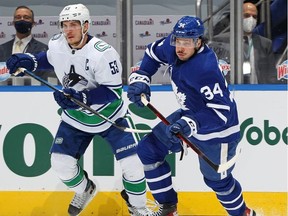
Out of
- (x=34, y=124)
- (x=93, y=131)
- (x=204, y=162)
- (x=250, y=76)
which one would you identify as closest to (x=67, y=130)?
(x=93, y=131)

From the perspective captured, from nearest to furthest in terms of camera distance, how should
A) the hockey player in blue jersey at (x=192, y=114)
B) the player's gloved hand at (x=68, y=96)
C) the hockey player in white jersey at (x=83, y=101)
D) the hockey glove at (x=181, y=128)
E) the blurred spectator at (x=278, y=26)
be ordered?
the hockey glove at (x=181, y=128), the hockey player in blue jersey at (x=192, y=114), the player's gloved hand at (x=68, y=96), the hockey player in white jersey at (x=83, y=101), the blurred spectator at (x=278, y=26)

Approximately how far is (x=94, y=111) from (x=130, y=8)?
899mm

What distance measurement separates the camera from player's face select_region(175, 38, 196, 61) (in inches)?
180

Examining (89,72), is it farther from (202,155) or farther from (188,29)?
(202,155)

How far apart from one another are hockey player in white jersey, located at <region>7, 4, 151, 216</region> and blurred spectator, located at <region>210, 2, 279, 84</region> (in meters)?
0.81

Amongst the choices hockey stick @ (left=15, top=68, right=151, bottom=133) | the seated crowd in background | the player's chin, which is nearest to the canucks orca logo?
hockey stick @ (left=15, top=68, right=151, bottom=133)

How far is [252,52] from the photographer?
5562 mm

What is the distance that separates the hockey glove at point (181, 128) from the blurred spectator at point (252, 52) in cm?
111

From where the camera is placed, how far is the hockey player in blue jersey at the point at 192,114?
4.57 metres

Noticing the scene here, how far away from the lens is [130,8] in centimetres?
555

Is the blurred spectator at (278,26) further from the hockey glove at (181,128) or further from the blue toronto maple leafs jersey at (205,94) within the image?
the hockey glove at (181,128)

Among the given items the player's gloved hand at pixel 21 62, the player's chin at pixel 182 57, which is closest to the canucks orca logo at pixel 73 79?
the player's gloved hand at pixel 21 62

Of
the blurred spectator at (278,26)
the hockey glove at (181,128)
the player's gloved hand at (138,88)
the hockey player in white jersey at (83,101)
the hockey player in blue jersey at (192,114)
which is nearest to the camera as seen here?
the hockey glove at (181,128)

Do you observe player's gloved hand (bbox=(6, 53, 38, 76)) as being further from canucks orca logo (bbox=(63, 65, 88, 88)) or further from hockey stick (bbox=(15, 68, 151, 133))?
canucks orca logo (bbox=(63, 65, 88, 88))
